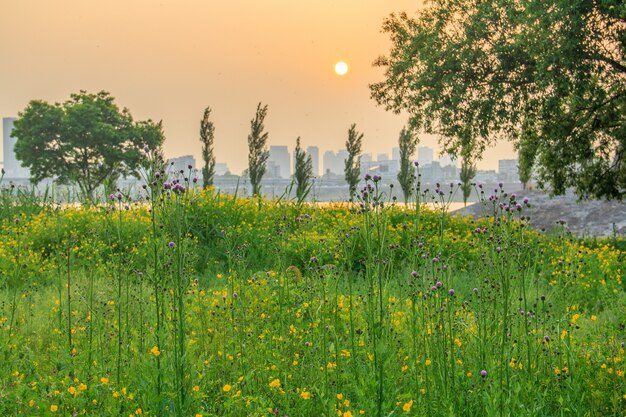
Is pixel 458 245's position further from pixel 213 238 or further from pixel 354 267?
pixel 213 238

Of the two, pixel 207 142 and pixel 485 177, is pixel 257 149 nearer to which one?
pixel 207 142

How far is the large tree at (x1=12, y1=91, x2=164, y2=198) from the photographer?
1676 inches

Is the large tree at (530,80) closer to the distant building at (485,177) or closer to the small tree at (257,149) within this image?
the small tree at (257,149)

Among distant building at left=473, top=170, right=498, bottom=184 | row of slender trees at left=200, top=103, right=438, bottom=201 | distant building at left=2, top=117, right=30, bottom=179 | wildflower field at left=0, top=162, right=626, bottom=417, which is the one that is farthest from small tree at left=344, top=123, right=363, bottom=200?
distant building at left=2, top=117, right=30, bottom=179

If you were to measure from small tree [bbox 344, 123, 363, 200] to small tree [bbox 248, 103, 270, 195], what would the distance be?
5.70m

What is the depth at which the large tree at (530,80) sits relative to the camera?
1388 centimetres

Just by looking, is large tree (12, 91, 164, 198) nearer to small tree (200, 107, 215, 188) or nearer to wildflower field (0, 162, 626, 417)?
small tree (200, 107, 215, 188)

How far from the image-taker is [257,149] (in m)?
32.3

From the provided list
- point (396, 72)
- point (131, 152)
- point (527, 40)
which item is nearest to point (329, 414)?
point (527, 40)

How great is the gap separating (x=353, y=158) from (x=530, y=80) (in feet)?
66.6

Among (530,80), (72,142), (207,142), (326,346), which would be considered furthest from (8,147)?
(326,346)

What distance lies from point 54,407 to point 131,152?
4283 cm

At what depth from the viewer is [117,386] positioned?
13.4 feet

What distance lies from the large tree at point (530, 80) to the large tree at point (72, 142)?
99.0 feet
